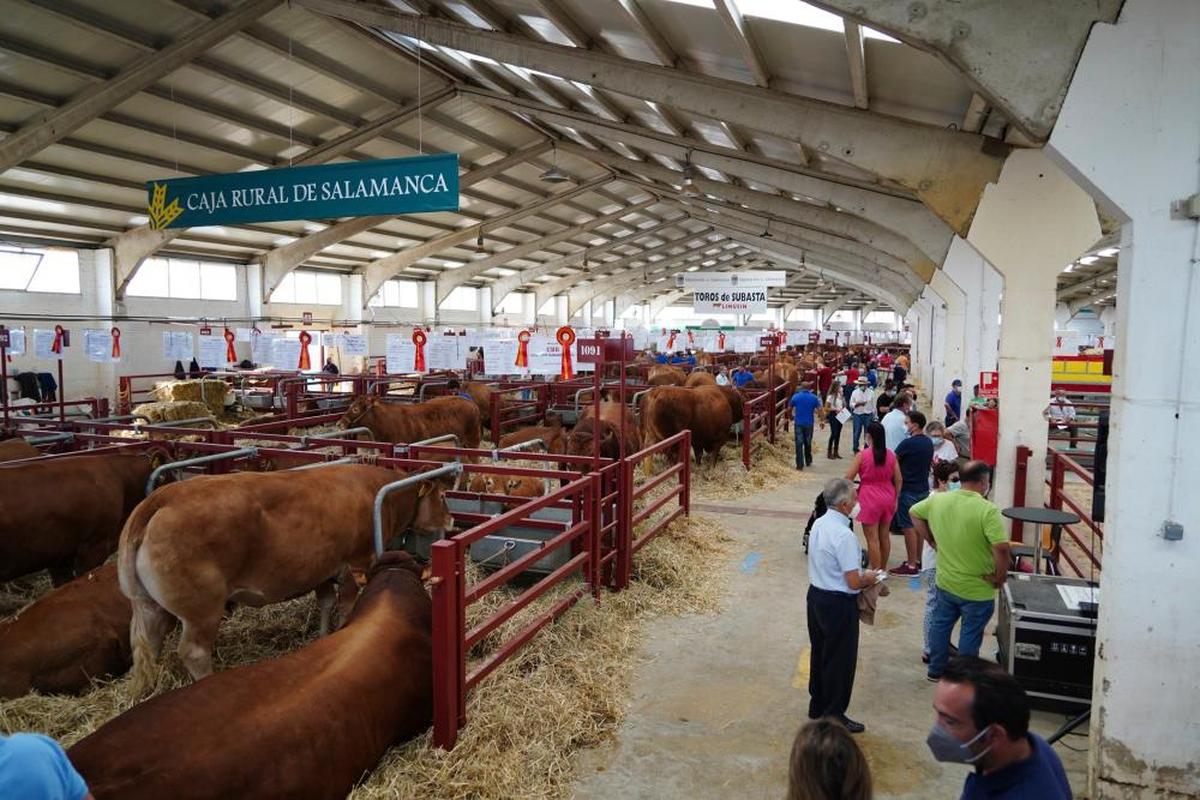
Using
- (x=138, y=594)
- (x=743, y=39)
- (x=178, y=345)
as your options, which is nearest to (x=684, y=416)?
(x=743, y=39)

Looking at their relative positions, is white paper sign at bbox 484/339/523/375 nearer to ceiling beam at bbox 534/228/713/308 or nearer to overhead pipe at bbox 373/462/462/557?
overhead pipe at bbox 373/462/462/557

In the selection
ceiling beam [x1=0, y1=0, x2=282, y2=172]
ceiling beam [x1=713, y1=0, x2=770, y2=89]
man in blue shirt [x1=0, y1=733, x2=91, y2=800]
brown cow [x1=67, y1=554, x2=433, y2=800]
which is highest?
ceiling beam [x1=0, y1=0, x2=282, y2=172]

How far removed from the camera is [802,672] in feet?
18.0

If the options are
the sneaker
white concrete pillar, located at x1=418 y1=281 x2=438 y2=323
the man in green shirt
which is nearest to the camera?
the sneaker

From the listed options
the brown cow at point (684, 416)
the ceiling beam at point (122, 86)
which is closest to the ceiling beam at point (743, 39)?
the brown cow at point (684, 416)

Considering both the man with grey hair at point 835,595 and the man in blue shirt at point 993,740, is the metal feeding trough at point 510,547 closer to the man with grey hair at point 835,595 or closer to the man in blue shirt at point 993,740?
the man with grey hair at point 835,595

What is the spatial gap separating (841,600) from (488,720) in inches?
83.6

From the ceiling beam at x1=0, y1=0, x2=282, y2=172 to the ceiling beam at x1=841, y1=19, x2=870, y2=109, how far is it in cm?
866

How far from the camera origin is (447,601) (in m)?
4.03

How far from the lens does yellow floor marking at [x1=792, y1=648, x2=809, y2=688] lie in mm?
5301

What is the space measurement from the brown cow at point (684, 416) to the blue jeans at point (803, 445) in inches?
60.7

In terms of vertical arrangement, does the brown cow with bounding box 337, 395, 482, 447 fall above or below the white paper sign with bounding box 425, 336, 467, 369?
below

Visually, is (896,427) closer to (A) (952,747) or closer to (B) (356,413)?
(B) (356,413)

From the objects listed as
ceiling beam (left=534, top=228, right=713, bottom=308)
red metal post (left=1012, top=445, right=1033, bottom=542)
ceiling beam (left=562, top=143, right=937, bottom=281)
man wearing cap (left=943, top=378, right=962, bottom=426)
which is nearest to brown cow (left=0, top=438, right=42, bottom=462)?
red metal post (left=1012, top=445, right=1033, bottom=542)
